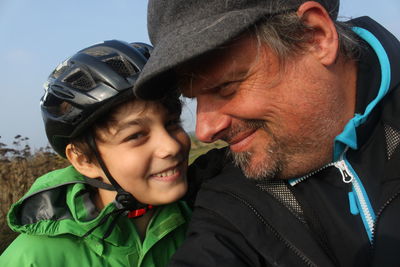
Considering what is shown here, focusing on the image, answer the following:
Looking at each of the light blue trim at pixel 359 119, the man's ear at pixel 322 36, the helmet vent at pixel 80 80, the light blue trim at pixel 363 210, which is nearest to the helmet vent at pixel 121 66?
the helmet vent at pixel 80 80

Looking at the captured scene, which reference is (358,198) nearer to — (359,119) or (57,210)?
(359,119)

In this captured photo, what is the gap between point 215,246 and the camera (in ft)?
6.35

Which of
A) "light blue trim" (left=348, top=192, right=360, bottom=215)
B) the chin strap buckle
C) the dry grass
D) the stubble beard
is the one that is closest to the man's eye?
the stubble beard

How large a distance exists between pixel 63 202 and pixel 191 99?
1238mm

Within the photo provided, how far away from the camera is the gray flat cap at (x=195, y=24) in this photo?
1.71 metres

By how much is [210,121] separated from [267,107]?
0.36m

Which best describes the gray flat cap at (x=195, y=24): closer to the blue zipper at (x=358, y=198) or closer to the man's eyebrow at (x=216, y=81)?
the man's eyebrow at (x=216, y=81)

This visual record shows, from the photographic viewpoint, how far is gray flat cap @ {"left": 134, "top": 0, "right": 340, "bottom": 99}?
5.59 feet

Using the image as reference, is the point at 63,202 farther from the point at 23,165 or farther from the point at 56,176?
the point at 23,165

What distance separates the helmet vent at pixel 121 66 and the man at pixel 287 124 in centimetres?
50

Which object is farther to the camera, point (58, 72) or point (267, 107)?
point (58, 72)

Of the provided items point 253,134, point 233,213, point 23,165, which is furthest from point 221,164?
point 23,165

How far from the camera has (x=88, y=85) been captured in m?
2.60

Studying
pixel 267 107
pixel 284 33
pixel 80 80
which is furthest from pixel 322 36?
pixel 80 80
